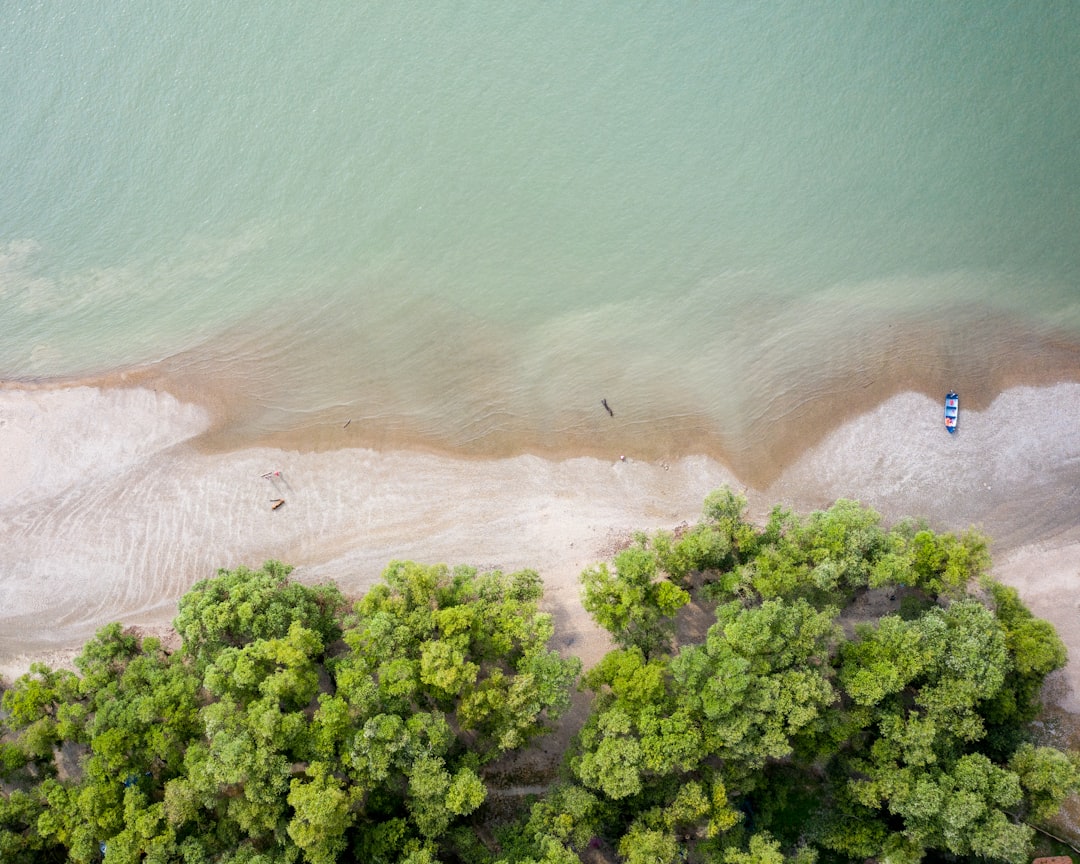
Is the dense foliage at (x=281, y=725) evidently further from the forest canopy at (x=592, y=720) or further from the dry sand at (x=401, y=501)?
the dry sand at (x=401, y=501)

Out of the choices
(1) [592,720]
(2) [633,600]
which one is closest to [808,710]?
(2) [633,600]

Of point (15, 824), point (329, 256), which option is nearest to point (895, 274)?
point (329, 256)

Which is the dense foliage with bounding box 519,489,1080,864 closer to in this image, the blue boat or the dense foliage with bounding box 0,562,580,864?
the dense foliage with bounding box 0,562,580,864

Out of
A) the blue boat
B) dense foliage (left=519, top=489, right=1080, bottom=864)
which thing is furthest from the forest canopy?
the blue boat

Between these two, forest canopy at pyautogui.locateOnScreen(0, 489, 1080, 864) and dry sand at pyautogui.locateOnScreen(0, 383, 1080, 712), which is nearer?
forest canopy at pyautogui.locateOnScreen(0, 489, 1080, 864)

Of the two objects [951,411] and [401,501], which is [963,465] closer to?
[951,411]
